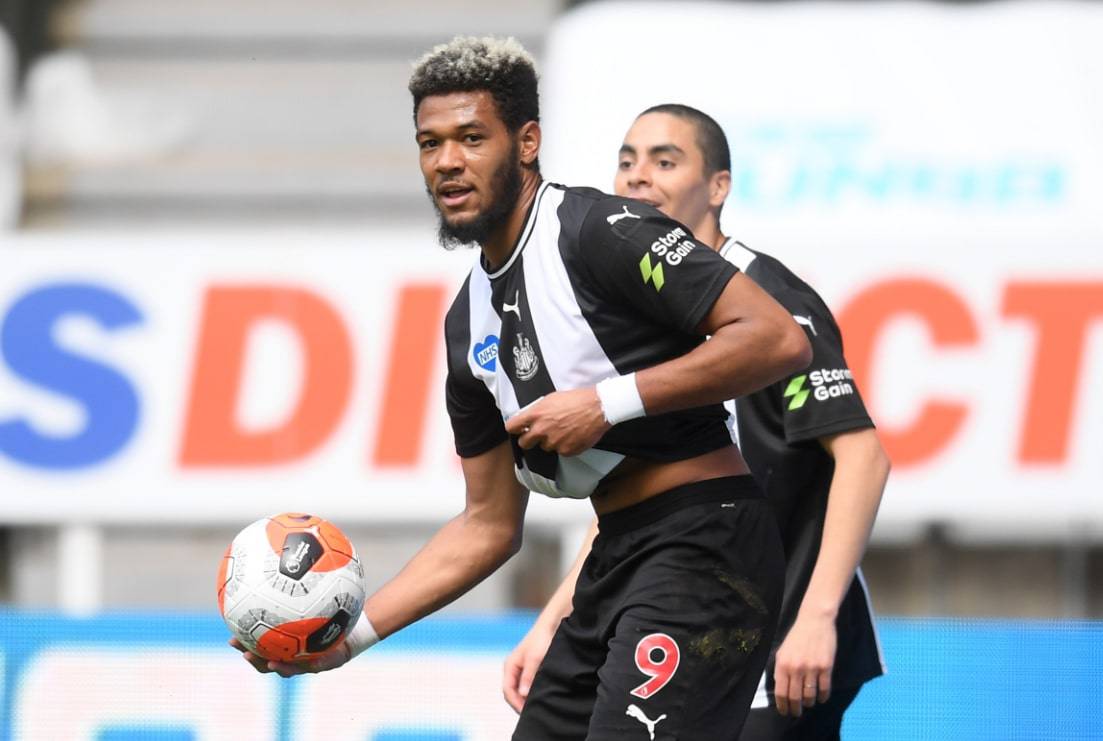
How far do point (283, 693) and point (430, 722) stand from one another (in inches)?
24.2

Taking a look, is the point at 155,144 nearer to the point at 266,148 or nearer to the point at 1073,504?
the point at 266,148

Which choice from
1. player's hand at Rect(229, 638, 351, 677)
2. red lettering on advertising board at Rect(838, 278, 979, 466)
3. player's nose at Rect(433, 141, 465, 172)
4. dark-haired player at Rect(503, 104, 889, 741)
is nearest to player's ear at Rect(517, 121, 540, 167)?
player's nose at Rect(433, 141, 465, 172)

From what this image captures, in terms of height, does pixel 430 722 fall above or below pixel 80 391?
below

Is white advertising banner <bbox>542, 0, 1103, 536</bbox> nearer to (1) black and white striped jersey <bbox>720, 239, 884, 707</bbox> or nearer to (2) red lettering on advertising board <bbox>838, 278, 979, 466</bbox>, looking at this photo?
(2) red lettering on advertising board <bbox>838, 278, 979, 466</bbox>

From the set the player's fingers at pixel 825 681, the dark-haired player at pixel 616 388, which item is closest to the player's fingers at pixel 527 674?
the dark-haired player at pixel 616 388

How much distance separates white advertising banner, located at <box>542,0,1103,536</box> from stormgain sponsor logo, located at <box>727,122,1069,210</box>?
1 centimetres

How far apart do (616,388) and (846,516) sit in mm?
963

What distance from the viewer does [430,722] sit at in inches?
267

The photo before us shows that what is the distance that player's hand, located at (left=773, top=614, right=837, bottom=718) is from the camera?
4035 mm

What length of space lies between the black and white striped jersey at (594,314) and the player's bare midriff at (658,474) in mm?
22

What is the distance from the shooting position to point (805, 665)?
159 inches

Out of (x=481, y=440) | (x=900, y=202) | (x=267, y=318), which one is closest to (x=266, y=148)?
(x=267, y=318)

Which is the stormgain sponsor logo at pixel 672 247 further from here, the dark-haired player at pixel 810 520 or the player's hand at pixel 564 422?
the dark-haired player at pixel 810 520

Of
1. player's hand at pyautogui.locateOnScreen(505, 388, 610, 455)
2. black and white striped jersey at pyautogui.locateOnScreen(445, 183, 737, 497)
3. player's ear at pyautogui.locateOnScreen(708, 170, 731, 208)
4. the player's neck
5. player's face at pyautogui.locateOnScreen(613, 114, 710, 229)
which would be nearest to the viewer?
player's hand at pyautogui.locateOnScreen(505, 388, 610, 455)
